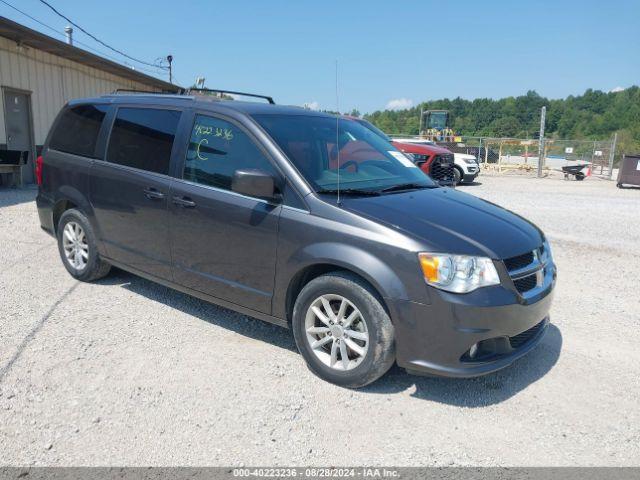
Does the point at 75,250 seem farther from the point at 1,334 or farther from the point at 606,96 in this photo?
the point at 606,96

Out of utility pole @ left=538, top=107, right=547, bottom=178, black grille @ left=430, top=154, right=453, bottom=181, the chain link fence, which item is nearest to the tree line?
the chain link fence

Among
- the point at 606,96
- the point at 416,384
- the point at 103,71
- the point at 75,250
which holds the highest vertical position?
the point at 606,96

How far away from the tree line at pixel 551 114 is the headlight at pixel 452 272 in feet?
265

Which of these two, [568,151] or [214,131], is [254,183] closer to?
[214,131]

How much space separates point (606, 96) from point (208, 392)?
125647 mm

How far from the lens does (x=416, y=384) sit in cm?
362

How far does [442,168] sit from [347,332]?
13.9 m

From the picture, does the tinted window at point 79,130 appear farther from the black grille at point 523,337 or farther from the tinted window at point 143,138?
the black grille at point 523,337

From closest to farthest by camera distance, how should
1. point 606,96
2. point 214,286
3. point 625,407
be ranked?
point 625,407, point 214,286, point 606,96

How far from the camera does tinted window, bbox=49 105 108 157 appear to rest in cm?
522

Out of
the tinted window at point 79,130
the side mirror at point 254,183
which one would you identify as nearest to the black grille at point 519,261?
the side mirror at point 254,183

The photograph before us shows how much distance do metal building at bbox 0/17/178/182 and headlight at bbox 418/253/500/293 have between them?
11.9m

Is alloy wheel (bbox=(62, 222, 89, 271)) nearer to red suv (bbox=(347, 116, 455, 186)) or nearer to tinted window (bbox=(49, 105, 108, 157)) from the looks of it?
tinted window (bbox=(49, 105, 108, 157))

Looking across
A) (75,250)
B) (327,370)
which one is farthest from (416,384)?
(75,250)
